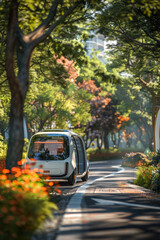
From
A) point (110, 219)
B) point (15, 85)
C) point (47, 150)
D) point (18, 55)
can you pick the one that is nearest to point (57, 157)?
point (47, 150)

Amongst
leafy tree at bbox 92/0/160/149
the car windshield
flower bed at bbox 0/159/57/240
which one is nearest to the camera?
flower bed at bbox 0/159/57/240

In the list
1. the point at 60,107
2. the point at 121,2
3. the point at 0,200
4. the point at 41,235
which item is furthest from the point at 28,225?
the point at 60,107

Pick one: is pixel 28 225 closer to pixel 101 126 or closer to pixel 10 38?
pixel 10 38

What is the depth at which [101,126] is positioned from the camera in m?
49.3

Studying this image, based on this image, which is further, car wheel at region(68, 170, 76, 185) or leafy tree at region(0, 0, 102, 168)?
A: car wheel at region(68, 170, 76, 185)

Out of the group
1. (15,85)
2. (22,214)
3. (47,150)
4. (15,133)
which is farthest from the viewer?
(47,150)

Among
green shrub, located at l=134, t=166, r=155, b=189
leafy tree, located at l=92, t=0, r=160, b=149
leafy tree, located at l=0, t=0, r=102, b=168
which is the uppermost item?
leafy tree, located at l=92, t=0, r=160, b=149

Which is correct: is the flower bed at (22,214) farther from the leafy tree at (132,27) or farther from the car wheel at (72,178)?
the car wheel at (72,178)

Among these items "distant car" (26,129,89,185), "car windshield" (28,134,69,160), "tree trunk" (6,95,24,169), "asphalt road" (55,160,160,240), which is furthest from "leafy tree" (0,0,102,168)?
"car windshield" (28,134,69,160)

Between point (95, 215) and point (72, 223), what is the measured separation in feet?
3.60

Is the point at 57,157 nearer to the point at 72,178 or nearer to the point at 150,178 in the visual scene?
the point at 72,178

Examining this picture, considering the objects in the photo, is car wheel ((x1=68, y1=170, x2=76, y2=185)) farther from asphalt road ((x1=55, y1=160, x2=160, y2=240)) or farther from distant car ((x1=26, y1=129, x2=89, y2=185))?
asphalt road ((x1=55, y1=160, x2=160, y2=240))

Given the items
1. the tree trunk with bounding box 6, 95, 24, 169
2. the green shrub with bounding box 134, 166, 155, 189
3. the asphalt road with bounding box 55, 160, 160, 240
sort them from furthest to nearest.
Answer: the green shrub with bounding box 134, 166, 155, 189 < the tree trunk with bounding box 6, 95, 24, 169 < the asphalt road with bounding box 55, 160, 160, 240

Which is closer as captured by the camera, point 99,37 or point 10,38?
point 10,38
